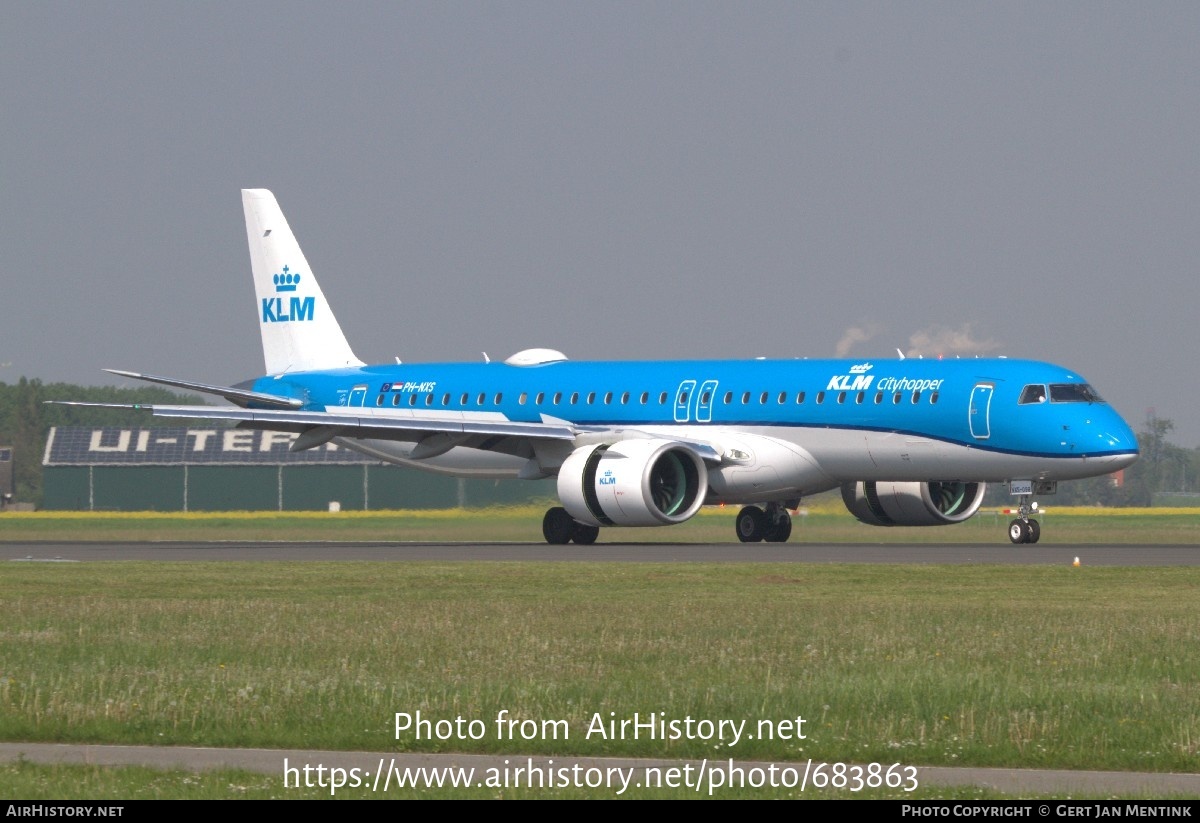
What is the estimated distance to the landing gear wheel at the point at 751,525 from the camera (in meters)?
48.9

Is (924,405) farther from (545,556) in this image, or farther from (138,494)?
(138,494)

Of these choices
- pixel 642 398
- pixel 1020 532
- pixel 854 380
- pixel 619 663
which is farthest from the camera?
pixel 642 398

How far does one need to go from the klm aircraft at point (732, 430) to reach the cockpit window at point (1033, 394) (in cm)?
4

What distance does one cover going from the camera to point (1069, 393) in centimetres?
4156

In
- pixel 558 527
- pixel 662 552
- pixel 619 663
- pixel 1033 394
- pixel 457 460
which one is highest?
pixel 1033 394

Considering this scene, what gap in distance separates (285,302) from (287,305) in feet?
0.50

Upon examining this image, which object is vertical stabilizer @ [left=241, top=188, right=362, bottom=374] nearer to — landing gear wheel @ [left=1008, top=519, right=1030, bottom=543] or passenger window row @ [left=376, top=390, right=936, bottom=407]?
passenger window row @ [left=376, top=390, right=936, bottom=407]

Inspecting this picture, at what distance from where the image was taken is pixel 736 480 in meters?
44.9

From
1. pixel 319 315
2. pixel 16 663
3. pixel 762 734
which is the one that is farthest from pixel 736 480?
pixel 762 734

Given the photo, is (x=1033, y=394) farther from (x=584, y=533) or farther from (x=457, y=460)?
(x=457, y=460)

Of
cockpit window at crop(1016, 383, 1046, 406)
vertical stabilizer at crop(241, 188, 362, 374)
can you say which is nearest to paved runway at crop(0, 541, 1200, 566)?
cockpit window at crop(1016, 383, 1046, 406)

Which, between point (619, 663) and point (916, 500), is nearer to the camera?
point (619, 663)

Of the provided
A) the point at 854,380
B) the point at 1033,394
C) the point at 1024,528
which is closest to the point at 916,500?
the point at 1024,528
